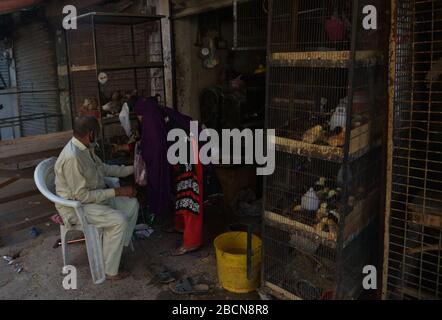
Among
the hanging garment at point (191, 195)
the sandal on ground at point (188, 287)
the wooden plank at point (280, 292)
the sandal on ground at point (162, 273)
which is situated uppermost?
the hanging garment at point (191, 195)

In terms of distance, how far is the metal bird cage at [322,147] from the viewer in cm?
311

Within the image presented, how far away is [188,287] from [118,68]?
299cm

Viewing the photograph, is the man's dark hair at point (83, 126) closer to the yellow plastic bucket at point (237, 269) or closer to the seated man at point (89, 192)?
the seated man at point (89, 192)

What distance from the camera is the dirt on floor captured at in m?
4.03

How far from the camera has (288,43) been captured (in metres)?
3.40

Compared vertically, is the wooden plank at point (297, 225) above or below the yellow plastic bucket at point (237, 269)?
above

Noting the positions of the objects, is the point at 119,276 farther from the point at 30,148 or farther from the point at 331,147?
the point at 331,147

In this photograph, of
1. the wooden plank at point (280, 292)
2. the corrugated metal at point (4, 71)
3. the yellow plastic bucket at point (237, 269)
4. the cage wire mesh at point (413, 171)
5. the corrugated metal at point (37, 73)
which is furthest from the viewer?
the corrugated metal at point (4, 71)

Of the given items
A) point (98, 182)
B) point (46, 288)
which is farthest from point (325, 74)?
point (46, 288)

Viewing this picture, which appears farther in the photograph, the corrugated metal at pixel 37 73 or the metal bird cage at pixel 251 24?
the corrugated metal at pixel 37 73

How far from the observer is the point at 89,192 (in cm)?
408

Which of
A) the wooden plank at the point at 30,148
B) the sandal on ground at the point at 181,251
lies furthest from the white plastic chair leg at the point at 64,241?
the wooden plank at the point at 30,148

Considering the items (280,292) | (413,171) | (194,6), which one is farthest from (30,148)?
(413,171)

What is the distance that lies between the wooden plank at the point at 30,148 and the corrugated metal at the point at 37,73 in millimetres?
3656
